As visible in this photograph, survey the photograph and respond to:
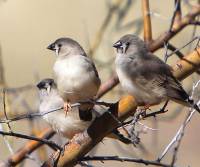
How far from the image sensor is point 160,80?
3750 mm

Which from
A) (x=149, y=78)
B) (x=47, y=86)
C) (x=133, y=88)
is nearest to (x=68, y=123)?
(x=47, y=86)

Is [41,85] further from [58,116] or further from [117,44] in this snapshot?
[117,44]

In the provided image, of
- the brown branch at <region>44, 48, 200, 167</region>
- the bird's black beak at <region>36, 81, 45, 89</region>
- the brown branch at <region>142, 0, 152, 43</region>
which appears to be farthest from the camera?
the bird's black beak at <region>36, 81, 45, 89</region>

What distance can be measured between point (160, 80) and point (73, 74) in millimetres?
476

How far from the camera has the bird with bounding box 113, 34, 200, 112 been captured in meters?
3.65

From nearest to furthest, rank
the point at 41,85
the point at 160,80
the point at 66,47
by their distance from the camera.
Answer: the point at 160,80 < the point at 66,47 < the point at 41,85

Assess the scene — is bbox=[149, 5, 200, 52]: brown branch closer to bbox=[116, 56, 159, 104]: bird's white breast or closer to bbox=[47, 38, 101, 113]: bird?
bbox=[116, 56, 159, 104]: bird's white breast

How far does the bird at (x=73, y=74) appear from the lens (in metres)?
3.68

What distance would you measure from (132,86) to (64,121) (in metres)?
1.27

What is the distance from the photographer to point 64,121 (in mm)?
4781

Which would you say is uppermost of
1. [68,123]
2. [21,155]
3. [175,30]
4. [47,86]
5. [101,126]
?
[175,30]

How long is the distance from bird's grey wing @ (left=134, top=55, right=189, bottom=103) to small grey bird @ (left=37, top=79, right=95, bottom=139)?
93cm

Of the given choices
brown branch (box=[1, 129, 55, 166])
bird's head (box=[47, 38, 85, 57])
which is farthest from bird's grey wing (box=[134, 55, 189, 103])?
Result: brown branch (box=[1, 129, 55, 166])

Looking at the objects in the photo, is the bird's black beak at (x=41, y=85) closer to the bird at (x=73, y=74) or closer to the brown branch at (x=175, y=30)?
the bird at (x=73, y=74)
